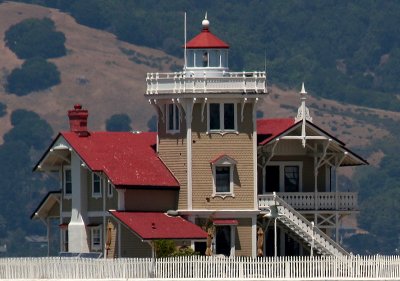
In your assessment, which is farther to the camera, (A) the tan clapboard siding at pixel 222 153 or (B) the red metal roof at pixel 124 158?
(A) the tan clapboard siding at pixel 222 153

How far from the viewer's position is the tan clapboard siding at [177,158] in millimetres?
105312

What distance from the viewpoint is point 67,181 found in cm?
10962

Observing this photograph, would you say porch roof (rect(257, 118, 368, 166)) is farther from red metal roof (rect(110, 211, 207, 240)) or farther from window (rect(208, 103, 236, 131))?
red metal roof (rect(110, 211, 207, 240))

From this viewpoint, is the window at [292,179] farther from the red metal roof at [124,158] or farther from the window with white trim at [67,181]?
the window with white trim at [67,181]

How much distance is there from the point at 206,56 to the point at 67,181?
8330mm

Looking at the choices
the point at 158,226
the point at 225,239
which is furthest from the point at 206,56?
the point at 158,226

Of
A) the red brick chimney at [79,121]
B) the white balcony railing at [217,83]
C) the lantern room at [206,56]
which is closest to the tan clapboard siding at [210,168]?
the white balcony railing at [217,83]

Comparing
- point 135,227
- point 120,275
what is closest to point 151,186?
point 135,227

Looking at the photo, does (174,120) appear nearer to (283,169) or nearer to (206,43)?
(206,43)

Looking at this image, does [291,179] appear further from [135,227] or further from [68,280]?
[68,280]

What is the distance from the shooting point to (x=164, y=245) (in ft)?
328

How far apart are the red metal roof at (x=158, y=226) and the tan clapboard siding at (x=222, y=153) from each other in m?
1.87

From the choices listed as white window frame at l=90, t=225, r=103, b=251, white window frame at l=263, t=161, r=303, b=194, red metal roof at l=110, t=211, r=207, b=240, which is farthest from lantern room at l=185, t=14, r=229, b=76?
white window frame at l=90, t=225, r=103, b=251

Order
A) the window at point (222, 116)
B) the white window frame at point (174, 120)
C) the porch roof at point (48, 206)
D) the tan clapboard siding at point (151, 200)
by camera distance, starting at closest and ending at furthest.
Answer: the tan clapboard siding at point (151, 200) → the window at point (222, 116) → the white window frame at point (174, 120) → the porch roof at point (48, 206)
